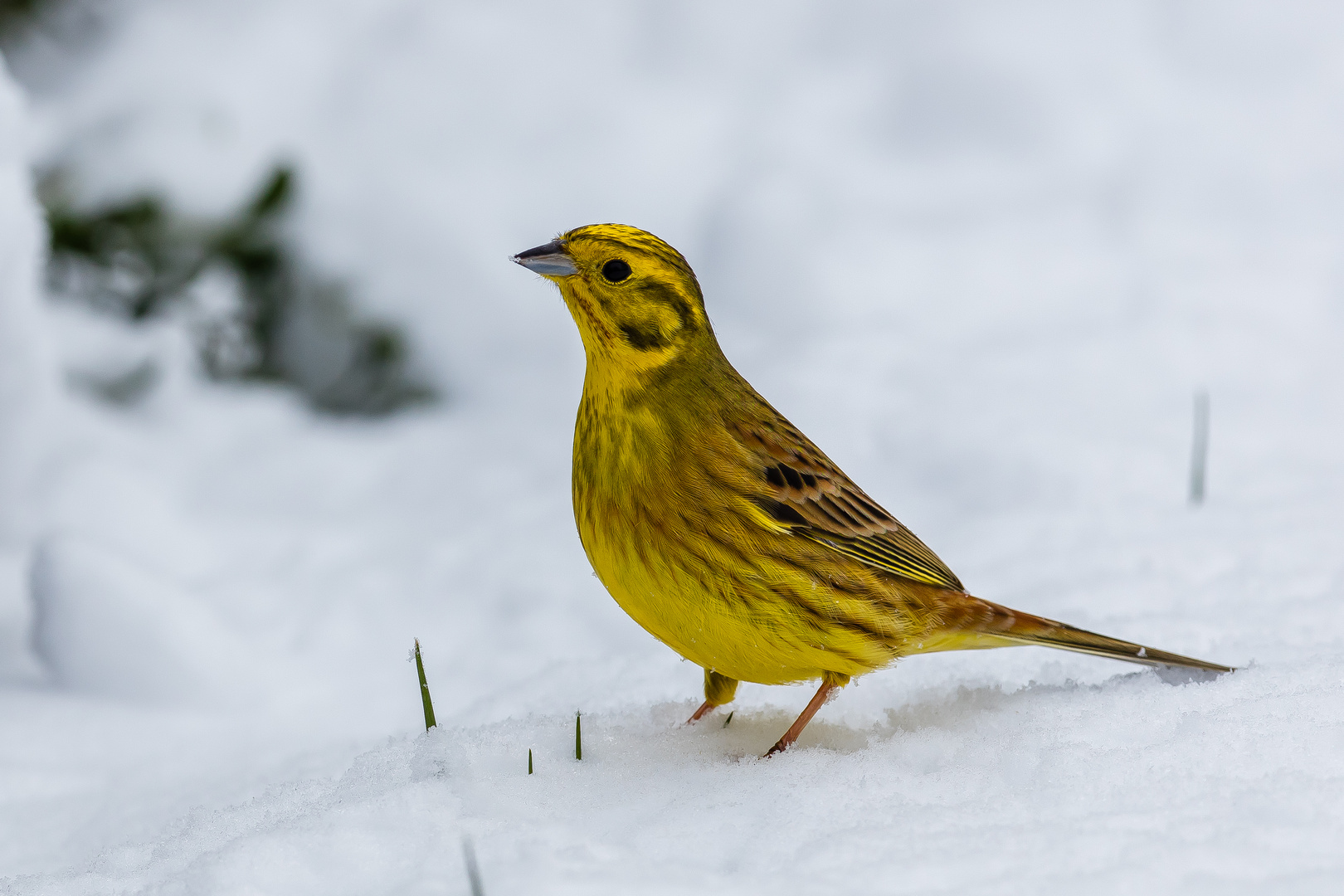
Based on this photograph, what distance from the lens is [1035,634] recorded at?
10.1ft

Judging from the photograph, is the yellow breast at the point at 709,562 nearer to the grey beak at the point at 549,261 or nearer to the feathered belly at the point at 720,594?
the feathered belly at the point at 720,594

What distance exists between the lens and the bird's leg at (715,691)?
3166 millimetres

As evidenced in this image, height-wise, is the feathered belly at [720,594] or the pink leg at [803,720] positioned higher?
the feathered belly at [720,594]

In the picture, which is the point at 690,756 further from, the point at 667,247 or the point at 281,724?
the point at 281,724

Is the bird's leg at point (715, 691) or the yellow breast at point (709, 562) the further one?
the bird's leg at point (715, 691)

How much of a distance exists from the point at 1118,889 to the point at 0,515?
4760 mm

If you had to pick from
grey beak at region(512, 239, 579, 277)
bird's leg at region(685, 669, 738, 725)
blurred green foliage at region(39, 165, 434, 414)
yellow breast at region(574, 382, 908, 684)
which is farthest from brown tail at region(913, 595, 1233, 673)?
blurred green foliage at region(39, 165, 434, 414)

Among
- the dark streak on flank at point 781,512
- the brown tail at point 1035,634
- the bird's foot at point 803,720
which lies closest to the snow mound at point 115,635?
the bird's foot at point 803,720

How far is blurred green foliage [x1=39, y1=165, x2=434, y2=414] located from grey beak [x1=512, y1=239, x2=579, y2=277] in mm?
4174

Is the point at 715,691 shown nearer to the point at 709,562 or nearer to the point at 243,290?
the point at 709,562

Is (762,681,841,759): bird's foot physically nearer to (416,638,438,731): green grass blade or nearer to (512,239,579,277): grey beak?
(416,638,438,731): green grass blade

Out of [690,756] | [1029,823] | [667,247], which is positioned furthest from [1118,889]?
[667,247]

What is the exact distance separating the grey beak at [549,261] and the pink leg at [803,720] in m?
1.21

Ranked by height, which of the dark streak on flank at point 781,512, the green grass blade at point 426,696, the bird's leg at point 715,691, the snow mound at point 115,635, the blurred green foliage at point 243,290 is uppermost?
the blurred green foliage at point 243,290
